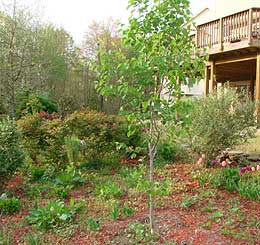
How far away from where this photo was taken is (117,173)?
593 centimetres

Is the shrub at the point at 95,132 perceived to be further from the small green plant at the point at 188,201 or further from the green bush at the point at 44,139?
the small green plant at the point at 188,201

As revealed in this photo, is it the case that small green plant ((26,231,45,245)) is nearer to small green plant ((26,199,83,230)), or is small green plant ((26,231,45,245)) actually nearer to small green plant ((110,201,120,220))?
small green plant ((26,199,83,230))

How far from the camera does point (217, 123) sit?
18.0 feet

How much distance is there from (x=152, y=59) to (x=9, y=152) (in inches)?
116

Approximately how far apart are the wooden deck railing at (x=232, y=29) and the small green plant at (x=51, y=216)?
6125mm

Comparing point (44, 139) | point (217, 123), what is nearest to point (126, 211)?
point (217, 123)

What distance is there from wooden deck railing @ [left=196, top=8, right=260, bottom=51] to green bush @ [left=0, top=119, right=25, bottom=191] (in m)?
5.56

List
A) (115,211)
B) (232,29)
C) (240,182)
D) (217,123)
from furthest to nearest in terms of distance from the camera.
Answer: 1. (232,29)
2. (217,123)
3. (240,182)
4. (115,211)

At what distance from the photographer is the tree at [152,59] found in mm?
2965

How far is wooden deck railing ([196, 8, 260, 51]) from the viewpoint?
884 cm

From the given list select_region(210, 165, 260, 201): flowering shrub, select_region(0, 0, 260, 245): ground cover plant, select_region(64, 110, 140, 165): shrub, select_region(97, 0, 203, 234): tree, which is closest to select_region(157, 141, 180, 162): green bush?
select_region(0, 0, 260, 245): ground cover plant

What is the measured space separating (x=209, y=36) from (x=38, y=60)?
683 centimetres

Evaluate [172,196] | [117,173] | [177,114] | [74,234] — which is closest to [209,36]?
[117,173]

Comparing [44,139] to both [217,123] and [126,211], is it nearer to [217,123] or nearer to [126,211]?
[126,211]
